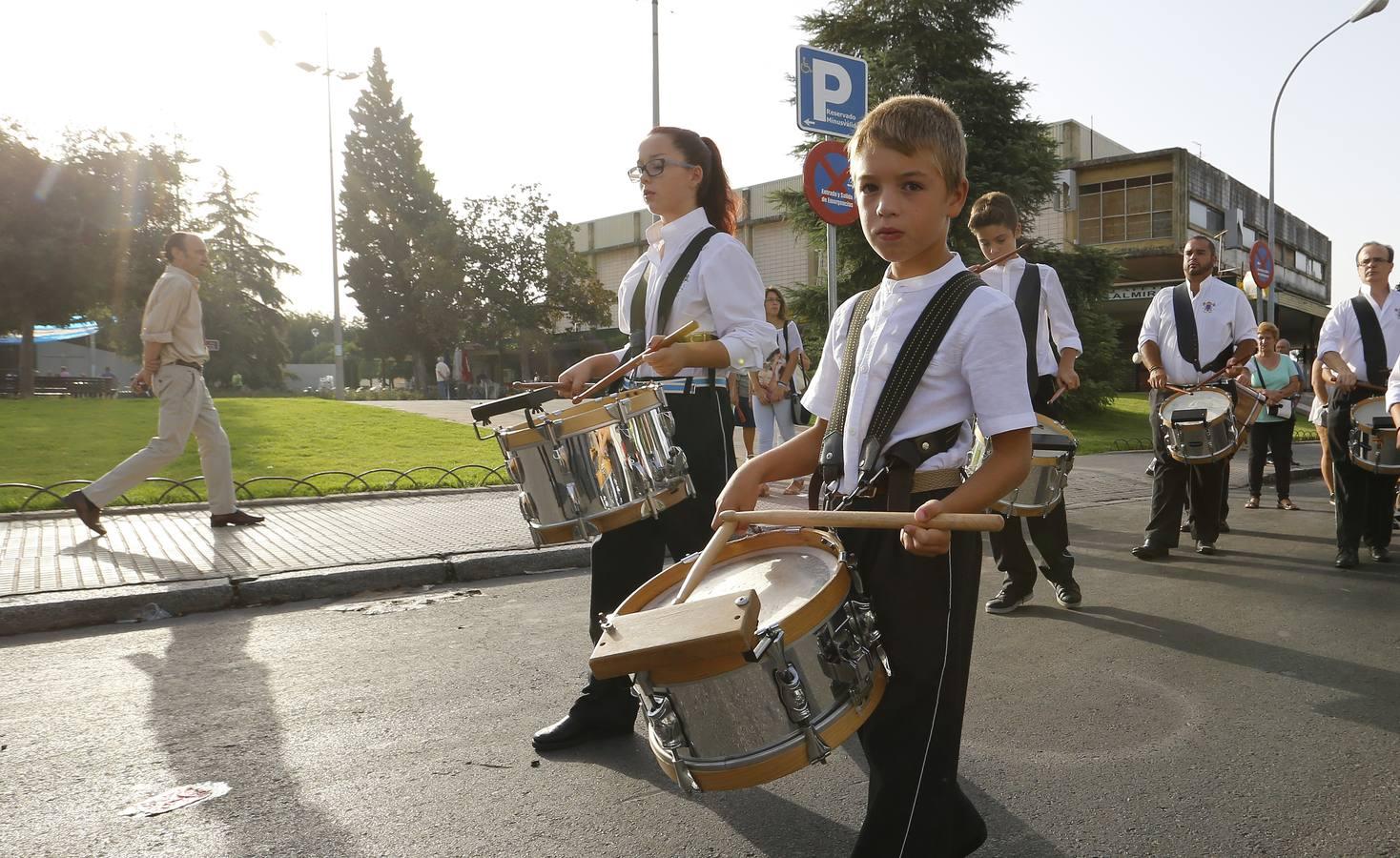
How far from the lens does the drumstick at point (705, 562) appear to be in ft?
6.48

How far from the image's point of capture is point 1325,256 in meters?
66.2

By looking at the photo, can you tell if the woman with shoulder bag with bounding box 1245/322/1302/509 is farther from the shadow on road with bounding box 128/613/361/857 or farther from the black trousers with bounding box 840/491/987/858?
the shadow on road with bounding box 128/613/361/857

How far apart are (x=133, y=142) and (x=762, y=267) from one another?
2447 cm

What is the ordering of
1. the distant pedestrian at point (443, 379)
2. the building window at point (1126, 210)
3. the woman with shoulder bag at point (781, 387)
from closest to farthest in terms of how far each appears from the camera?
the woman with shoulder bag at point (781, 387) < the distant pedestrian at point (443, 379) < the building window at point (1126, 210)

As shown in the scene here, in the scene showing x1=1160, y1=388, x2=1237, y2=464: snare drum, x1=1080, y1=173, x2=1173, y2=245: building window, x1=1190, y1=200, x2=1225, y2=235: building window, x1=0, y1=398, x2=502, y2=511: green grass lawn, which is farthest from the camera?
x1=1190, y1=200, x2=1225, y2=235: building window

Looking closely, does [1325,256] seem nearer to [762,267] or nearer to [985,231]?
[762,267]

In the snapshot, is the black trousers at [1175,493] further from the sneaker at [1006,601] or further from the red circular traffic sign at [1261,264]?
the red circular traffic sign at [1261,264]

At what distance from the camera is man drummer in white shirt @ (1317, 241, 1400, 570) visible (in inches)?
259

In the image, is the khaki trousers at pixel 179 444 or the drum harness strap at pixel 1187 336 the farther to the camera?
the khaki trousers at pixel 179 444

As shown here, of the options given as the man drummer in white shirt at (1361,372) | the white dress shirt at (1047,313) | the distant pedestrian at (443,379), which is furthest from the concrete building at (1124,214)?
the white dress shirt at (1047,313)

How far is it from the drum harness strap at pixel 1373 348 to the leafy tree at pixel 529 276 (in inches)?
1534

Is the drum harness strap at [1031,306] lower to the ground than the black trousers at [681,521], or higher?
higher

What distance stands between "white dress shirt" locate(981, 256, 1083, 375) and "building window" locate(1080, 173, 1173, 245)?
37.5 m

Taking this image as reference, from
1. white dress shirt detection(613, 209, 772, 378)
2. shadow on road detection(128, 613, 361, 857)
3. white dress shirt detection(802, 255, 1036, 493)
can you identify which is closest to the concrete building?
shadow on road detection(128, 613, 361, 857)
